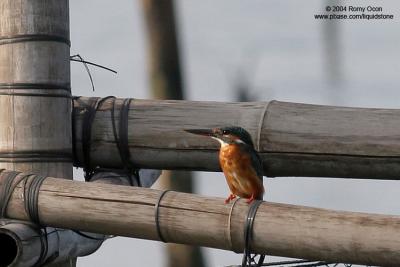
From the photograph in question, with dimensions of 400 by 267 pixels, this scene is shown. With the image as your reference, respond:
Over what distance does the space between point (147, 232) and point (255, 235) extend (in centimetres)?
60

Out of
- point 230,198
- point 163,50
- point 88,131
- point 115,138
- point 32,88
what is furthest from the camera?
point 163,50

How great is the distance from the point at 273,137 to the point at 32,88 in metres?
1.43

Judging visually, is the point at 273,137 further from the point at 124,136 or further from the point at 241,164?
the point at 124,136

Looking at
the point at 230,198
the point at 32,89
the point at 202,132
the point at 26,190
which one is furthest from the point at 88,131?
the point at 230,198

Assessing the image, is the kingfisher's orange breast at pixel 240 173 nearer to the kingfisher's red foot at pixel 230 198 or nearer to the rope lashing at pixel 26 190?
the kingfisher's red foot at pixel 230 198

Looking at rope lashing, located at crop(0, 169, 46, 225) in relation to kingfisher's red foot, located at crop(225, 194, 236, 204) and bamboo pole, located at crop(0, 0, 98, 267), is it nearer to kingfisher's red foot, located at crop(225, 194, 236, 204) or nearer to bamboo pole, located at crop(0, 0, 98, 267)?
bamboo pole, located at crop(0, 0, 98, 267)

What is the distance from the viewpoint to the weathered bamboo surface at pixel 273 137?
16.4 ft

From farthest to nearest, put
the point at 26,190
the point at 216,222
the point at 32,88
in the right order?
the point at 32,88 → the point at 26,190 → the point at 216,222

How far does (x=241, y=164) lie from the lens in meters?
5.00

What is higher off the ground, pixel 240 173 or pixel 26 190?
pixel 240 173

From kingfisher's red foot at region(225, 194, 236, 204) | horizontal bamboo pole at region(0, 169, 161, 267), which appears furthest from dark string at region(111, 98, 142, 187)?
kingfisher's red foot at region(225, 194, 236, 204)

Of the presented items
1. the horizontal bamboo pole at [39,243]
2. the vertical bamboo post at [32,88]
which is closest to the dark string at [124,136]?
the horizontal bamboo pole at [39,243]

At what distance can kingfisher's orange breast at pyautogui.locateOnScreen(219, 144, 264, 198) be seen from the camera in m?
4.95

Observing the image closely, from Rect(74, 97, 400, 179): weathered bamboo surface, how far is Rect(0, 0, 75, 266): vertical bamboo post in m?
0.26
